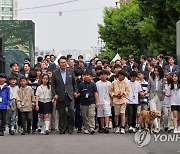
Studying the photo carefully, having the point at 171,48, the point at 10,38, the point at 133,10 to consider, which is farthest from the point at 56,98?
the point at 133,10

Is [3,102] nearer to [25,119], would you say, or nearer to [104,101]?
[25,119]

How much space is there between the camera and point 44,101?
719 inches

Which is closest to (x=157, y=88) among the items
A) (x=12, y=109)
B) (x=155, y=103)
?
(x=155, y=103)

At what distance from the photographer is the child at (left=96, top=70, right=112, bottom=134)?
18422 mm

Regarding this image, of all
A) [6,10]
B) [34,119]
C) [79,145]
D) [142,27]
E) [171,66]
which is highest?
[6,10]

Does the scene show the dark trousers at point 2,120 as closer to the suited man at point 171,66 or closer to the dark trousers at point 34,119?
the dark trousers at point 34,119

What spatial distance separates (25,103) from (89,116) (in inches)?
74.4

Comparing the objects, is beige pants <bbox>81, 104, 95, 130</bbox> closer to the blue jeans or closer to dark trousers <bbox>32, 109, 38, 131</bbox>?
dark trousers <bbox>32, 109, 38, 131</bbox>

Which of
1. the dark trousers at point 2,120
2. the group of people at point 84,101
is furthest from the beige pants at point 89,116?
the dark trousers at point 2,120

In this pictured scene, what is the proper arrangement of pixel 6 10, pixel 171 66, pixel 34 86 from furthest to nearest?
pixel 6 10 → pixel 171 66 → pixel 34 86

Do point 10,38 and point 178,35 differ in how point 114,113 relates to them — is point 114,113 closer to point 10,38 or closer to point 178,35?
point 178,35

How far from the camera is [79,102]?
61.5 feet

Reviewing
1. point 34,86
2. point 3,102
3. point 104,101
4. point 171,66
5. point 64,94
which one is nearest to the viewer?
point 3,102

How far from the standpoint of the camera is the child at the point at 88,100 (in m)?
18.2
